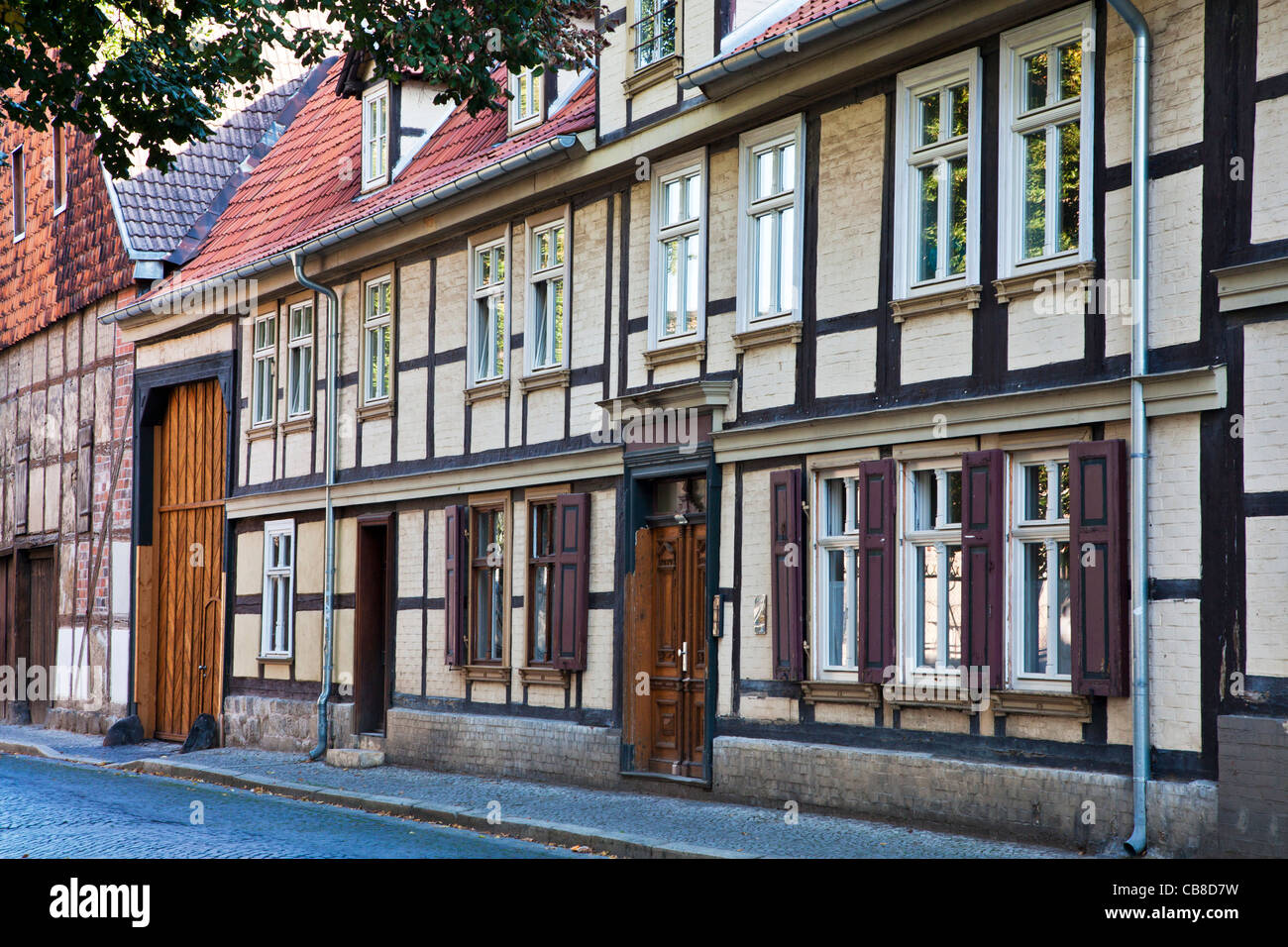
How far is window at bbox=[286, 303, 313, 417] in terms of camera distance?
67.3 ft

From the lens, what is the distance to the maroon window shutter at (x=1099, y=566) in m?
10.3

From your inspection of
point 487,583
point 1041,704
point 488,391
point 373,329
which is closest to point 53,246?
point 373,329

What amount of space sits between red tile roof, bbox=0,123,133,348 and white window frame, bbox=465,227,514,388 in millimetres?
8288

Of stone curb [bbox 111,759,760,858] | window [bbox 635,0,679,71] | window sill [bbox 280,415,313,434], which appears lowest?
stone curb [bbox 111,759,760,858]

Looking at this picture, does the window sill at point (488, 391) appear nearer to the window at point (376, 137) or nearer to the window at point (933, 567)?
the window at point (376, 137)

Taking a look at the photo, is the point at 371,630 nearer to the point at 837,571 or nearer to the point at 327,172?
the point at 327,172

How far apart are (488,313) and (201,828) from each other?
260 inches

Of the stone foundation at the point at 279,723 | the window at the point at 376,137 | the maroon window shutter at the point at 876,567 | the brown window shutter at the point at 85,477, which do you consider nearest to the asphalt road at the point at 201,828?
the stone foundation at the point at 279,723

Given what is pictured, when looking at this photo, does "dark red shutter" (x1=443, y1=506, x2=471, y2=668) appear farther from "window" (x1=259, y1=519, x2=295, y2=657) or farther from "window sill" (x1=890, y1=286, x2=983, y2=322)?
"window sill" (x1=890, y1=286, x2=983, y2=322)

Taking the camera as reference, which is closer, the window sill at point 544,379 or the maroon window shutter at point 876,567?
the maroon window shutter at point 876,567

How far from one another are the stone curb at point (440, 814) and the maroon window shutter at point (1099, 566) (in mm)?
2478

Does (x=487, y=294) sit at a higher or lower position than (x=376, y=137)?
lower

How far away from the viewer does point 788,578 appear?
13.0m

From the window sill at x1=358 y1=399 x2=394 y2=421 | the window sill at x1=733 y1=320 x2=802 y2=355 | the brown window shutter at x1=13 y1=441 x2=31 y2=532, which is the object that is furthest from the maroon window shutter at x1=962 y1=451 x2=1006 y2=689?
the brown window shutter at x1=13 y1=441 x2=31 y2=532
